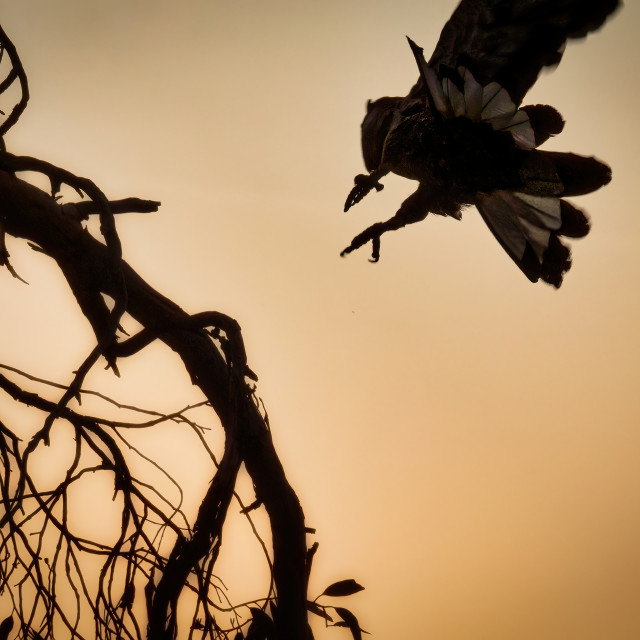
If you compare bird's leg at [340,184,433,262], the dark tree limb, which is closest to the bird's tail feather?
bird's leg at [340,184,433,262]

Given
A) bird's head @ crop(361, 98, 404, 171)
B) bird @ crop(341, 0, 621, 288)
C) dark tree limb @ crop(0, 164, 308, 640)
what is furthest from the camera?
bird's head @ crop(361, 98, 404, 171)

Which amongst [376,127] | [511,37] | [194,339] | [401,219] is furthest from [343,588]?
[511,37]

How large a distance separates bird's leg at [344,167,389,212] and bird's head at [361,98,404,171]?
27 centimetres

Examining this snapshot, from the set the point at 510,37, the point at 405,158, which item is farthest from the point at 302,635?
the point at 510,37

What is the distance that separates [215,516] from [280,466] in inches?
17.0

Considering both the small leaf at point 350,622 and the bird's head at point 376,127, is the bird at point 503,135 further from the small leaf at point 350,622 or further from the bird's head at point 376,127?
the small leaf at point 350,622

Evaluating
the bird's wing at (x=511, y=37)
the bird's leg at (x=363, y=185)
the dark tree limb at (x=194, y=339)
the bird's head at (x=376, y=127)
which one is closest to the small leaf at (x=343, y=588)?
the dark tree limb at (x=194, y=339)

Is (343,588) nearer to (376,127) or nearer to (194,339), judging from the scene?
(194,339)

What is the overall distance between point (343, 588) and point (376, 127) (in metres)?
1.38

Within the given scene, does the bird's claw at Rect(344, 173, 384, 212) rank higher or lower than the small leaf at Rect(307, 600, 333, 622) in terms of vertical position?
higher

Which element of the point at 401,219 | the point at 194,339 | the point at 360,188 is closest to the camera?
the point at 194,339

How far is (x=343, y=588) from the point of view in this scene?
5.08 feet

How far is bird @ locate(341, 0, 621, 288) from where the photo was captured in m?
1.44

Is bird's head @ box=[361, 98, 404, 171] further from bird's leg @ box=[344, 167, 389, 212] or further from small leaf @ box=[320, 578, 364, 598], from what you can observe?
small leaf @ box=[320, 578, 364, 598]
